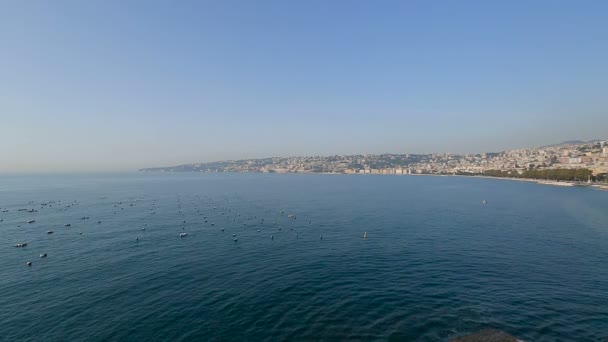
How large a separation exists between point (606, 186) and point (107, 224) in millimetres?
204754

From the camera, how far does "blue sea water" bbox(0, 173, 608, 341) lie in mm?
27547

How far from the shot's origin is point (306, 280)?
126 feet

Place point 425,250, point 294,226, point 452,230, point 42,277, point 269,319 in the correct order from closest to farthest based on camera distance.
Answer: point 269,319, point 42,277, point 425,250, point 452,230, point 294,226

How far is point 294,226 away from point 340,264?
28.4m

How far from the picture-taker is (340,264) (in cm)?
4453

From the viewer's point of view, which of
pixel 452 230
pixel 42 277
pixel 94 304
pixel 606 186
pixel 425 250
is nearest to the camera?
pixel 94 304

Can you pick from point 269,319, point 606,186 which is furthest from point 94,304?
point 606,186

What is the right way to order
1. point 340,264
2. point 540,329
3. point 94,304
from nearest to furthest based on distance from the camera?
point 540,329
point 94,304
point 340,264

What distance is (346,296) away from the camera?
110 feet

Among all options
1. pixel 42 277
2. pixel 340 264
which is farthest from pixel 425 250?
pixel 42 277

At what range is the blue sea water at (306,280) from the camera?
27547 mm

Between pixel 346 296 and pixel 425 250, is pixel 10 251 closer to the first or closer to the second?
pixel 346 296

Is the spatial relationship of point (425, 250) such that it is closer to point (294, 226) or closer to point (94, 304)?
point (294, 226)

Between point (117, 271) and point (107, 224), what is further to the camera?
point (107, 224)
